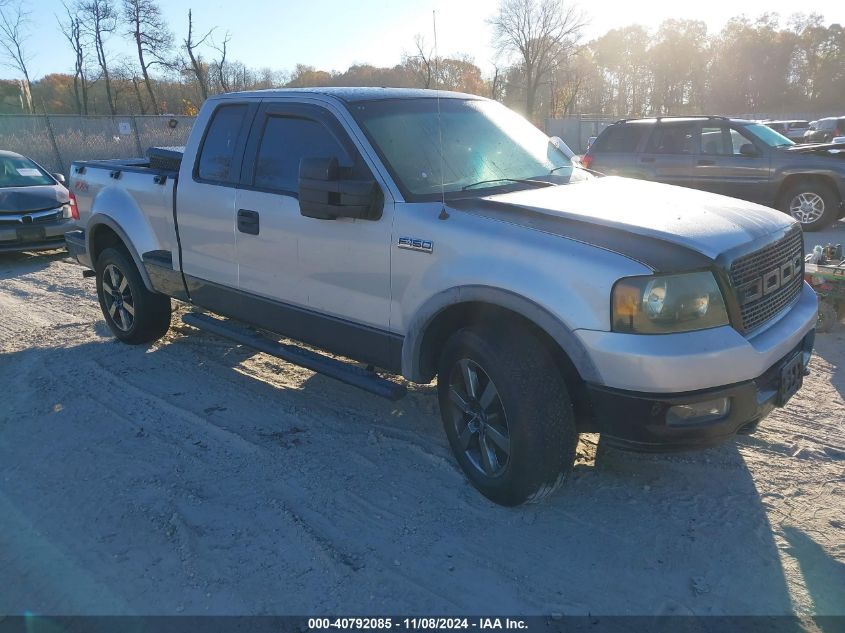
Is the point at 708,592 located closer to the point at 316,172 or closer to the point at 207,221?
the point at 316,172

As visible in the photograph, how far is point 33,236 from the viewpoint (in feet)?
32.3

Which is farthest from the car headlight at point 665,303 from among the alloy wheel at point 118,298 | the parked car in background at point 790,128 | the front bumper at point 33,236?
the parked car in background at point 790,128

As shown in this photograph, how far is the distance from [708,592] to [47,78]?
64.9m

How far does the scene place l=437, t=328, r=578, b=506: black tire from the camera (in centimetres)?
300

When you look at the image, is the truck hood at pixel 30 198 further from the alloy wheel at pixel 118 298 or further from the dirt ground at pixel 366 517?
the dirt ground at pixel 366 517

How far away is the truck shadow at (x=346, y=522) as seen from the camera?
274 cm

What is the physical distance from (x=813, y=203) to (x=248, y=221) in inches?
381

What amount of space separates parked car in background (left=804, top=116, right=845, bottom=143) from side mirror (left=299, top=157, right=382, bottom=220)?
21979mm

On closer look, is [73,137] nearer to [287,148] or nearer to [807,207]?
[287,148]

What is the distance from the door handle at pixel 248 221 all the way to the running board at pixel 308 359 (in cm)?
77

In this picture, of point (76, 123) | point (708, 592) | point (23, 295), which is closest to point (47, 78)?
point (76, 123)

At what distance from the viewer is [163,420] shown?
4402 millimetres

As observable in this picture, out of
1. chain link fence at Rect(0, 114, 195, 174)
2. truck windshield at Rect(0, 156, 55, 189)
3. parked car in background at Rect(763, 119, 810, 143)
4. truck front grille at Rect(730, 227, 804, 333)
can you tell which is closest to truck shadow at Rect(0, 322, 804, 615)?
truck front grille at Rect(730, 227, 804, 333)

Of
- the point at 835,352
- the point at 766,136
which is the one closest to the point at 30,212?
the point at 835,352
